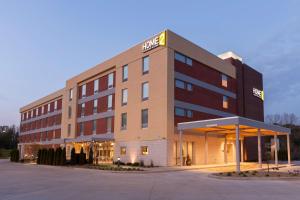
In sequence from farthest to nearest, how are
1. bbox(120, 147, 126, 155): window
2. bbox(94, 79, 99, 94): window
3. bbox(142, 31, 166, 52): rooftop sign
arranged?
bbox(94, 79, 99, 94): window → bbox(120, 147, 126, 155): window → bbox(142, 31, 166, 52): rooftop sign

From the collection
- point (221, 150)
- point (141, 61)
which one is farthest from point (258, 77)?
point (141, 61)

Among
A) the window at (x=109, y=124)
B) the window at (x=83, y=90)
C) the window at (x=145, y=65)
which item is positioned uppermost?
the window at (x=145, y=65)

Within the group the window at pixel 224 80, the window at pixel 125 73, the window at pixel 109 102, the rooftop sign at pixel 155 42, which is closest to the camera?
the rooftop sign at pixel 155 42

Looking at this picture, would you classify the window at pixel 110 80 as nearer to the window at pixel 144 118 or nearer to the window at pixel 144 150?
the window at pixel 144 118

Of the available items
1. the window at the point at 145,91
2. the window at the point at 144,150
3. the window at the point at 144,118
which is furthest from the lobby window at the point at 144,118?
the window at the point at 144,150

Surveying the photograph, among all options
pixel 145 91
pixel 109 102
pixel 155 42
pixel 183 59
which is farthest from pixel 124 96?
pixel 183 59

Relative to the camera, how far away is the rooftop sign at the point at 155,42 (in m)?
36.2

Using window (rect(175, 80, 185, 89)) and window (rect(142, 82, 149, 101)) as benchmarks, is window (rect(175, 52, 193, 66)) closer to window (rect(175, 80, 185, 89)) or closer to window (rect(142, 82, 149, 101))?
window (rect(175, 80, 185, 89))

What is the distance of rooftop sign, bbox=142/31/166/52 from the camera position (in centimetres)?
3622

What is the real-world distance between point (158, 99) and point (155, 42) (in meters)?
6.49

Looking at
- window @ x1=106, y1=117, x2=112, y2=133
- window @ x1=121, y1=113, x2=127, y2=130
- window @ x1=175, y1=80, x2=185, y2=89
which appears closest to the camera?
window @ x1=175, y1=80, x2=185, y2=89

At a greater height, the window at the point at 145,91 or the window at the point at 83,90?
the window at the point at 83,90

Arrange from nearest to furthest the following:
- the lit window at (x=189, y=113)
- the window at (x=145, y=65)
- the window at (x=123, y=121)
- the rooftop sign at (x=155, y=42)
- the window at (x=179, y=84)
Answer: the rooftop sign at (x=155, y=42) → the window at (x=179, y=84) → the lit window at (x=189, y=113) → the window at (x=145, y=65) → the window at (x=123, y=121)

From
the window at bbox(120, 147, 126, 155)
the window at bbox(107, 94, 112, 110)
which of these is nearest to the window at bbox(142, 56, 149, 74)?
the window at bbox(107, 94, 112, 110)
